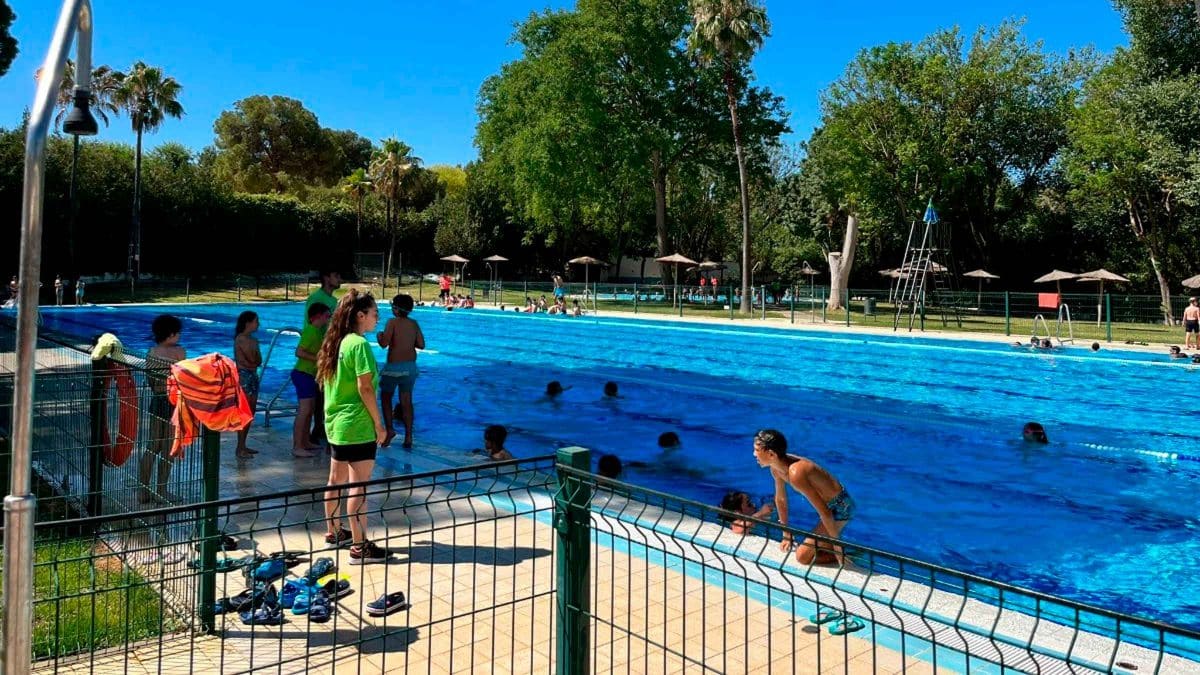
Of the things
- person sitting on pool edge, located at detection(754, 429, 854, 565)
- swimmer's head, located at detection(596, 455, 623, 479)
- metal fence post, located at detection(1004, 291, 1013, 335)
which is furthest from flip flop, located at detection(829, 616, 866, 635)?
metal fence post, located at detection(1004, 291, 1013, 335)

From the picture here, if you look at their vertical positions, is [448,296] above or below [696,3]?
below

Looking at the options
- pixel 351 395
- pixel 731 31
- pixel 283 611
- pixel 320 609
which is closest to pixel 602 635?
pixel 320 609

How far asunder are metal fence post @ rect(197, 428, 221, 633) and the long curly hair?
118cm

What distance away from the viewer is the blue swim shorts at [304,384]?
888 centimetres

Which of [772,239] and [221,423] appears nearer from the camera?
[221,423]

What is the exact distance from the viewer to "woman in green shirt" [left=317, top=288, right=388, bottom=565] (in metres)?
5.86

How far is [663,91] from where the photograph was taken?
44500 mm

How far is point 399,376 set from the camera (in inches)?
373

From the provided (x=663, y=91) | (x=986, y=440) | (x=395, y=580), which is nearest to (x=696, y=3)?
(x=663, y=91)

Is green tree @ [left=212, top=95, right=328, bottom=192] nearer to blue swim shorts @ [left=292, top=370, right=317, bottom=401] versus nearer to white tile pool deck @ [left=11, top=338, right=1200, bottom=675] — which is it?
blue swim shorts @ [left=292, top=370, right=317, bottom=401]

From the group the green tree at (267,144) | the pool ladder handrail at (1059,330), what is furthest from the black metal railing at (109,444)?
the green tree at (267,144)

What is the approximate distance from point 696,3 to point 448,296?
56.7 feet

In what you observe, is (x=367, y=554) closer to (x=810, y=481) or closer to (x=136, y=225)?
(x=810, y=481)

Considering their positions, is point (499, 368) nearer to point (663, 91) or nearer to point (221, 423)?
point (221, 423)
